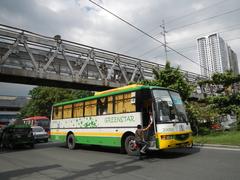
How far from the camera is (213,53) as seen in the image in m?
28.3

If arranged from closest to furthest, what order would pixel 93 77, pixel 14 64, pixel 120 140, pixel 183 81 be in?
pixel 120 140 → pixel 14 64 → pixel 183 81 → pixel 93 77

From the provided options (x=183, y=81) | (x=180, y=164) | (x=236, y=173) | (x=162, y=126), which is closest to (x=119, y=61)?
(x=183, y=81)

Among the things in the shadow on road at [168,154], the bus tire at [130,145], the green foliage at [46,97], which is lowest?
the shadow on road at [168,154]

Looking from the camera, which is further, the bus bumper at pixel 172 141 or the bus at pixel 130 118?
the bus at pixel 130 118

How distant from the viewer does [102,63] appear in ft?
77.8

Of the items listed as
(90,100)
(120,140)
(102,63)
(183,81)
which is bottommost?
(120,140)

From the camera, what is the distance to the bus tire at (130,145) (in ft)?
39.2

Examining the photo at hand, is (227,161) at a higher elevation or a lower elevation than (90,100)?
lower

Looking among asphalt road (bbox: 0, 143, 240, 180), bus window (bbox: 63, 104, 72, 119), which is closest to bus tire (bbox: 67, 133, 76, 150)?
bus window (bbox: 63, 104, 72, 119)

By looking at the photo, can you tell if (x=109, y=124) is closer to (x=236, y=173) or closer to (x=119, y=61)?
(x=236, y=173)

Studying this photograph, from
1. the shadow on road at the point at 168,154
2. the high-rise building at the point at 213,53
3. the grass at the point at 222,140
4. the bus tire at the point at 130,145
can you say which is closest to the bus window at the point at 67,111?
the bus tire at the point at 130,145

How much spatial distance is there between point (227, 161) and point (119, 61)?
16394 mm

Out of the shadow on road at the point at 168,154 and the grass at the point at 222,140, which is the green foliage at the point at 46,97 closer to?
the grass at the point at 222,140

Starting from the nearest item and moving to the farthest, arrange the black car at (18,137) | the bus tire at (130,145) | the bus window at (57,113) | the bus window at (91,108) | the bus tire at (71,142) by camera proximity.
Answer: the bus tire at (130,145) < the bus window at (91,108) < the bus tire at (71,142) < the black car at (18,137) < the bus window at (57,113)
